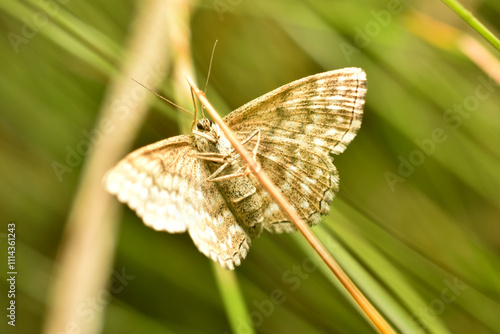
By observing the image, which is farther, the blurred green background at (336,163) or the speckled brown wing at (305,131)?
the blurred green background at (336,163)

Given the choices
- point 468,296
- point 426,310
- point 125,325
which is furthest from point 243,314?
point 468,296

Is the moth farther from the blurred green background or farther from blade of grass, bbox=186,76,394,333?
the blurred green background

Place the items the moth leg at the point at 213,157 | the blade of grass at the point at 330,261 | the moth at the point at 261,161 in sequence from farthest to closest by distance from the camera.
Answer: the moth leg at the point at 213,157 < the moth at the point at 261,161 < the blade of grass at the point at 330,261

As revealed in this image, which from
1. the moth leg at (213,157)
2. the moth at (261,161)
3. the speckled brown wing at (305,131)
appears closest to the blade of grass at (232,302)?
the moth at (261,161)

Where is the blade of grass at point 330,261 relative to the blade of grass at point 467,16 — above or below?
below

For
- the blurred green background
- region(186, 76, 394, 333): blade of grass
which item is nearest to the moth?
region(186, 76, 394, 333): blade of grass

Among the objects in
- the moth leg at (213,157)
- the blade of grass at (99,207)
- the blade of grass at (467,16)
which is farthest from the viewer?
the blade of grass at (99,207)

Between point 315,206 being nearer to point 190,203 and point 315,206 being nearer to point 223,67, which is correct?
point 190,203

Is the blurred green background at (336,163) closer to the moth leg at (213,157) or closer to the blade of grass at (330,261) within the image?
the moth leg at (213,157)
